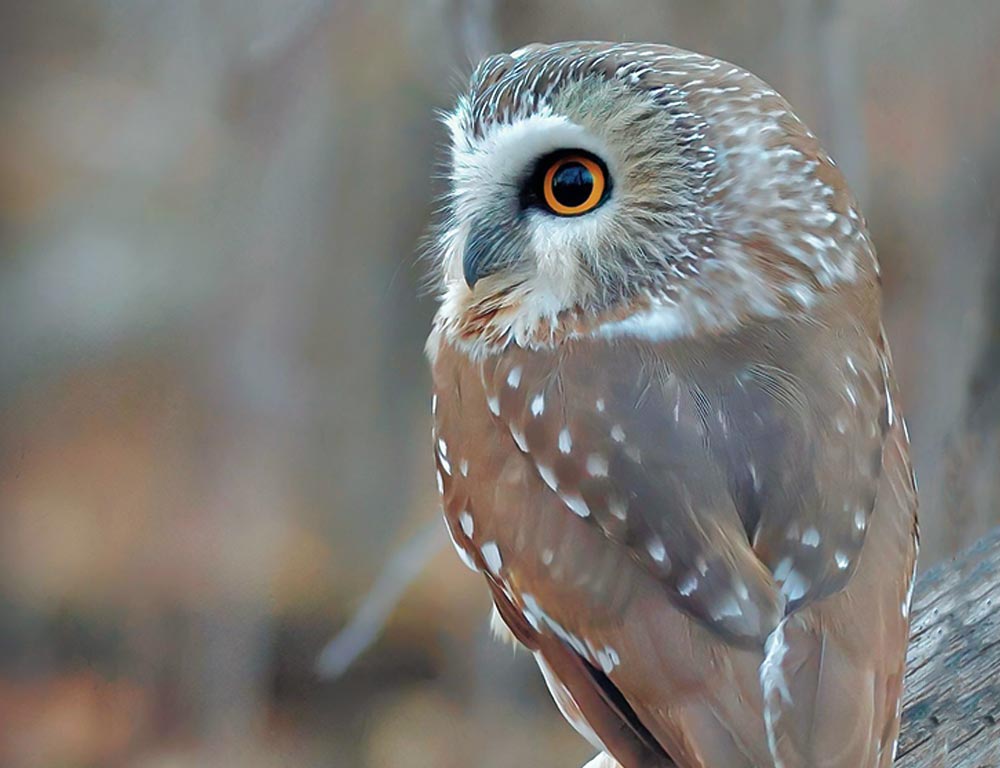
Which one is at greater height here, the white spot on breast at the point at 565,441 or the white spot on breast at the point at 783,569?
the white spot on breast at the point at 565,441

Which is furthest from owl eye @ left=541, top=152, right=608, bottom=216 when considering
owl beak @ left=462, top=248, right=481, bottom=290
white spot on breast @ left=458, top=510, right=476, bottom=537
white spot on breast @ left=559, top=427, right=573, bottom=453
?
white spot on breast @ left=458, top=510, right=476, bottom=537

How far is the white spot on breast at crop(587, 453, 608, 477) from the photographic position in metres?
1.13

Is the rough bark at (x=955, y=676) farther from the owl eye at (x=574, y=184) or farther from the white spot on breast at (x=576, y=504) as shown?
the owl eye at (x=574, y=184)

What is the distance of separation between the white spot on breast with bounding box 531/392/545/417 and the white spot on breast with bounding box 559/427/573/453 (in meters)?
0.04

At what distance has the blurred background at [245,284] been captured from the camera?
199 cm

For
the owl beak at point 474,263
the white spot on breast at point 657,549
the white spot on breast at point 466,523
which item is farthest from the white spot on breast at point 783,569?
the owl beak at point 474,263

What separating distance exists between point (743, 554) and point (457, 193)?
0.58m

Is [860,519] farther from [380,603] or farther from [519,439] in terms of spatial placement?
[380,603]

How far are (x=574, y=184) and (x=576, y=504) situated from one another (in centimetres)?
34

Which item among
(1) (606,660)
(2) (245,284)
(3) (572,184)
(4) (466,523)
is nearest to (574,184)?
(3) (572,184)

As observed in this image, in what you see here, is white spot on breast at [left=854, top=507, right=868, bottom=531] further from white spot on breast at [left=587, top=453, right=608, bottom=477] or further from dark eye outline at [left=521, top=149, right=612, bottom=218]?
dark eye outline at [left=521, top=149, right=612, bottom=218]

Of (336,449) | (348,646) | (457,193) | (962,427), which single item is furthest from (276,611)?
(962,427)

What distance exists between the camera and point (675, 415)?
1.12 meters

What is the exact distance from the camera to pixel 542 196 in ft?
4.11
